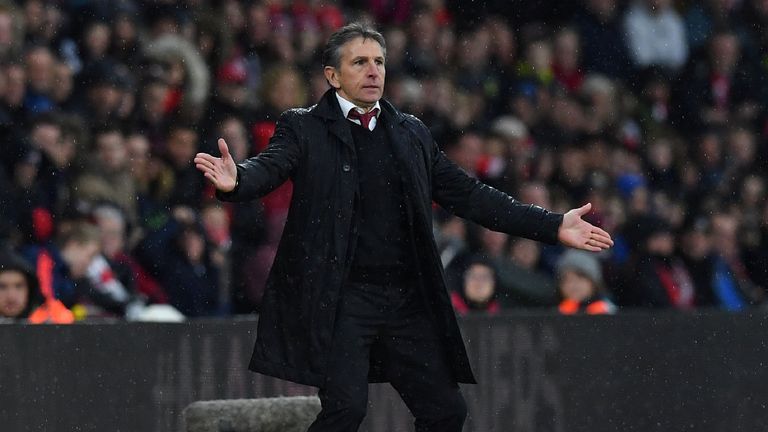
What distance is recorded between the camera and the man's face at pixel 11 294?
852 cm

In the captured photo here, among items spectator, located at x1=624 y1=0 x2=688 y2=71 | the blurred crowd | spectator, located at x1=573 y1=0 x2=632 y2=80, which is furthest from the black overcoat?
spectator, located at x1=624 y1=0 x2=688 y2=71

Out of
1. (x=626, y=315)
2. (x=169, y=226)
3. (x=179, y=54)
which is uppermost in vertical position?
(x=179, y=54)

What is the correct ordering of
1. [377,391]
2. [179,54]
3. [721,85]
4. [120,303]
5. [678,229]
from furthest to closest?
[721,85] < [678,229] < [179,54] < [120,303] < [377,391]

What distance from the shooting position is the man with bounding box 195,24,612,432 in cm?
653

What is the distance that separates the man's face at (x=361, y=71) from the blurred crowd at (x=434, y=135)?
239 centimetres

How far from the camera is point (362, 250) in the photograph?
6.69 m

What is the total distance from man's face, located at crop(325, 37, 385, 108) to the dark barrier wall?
165 centimetres

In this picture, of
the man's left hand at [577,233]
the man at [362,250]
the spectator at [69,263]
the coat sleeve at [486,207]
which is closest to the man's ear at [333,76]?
the man at [362,250]

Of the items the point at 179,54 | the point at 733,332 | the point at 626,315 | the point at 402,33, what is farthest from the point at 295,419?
the point at 402,33

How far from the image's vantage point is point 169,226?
10.2 metres

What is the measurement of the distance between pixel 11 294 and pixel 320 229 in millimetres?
2580

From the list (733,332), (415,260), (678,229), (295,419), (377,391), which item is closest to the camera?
(415,260)

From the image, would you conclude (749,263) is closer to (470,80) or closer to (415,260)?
(470,80)

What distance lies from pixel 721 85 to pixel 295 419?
8.94m
